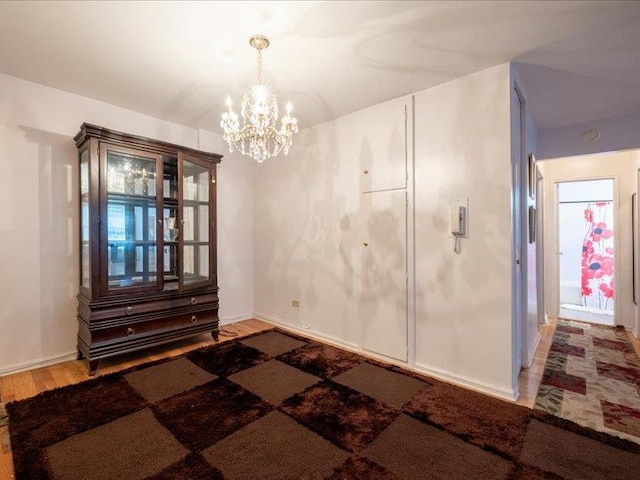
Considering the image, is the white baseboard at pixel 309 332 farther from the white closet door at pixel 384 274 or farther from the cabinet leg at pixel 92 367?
the cabinet leg at pixel 92 367

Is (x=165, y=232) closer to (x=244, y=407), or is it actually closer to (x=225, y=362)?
(x=225, y=362)

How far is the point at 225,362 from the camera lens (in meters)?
2.97

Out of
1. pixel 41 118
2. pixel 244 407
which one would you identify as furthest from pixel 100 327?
pixel 41 118

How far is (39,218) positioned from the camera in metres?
2.85

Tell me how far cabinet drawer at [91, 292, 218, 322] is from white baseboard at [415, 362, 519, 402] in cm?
241

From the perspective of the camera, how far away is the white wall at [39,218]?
2703 millimetres

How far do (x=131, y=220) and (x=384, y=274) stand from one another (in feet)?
8.64

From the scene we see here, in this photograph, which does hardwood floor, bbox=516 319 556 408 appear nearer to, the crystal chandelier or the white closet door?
the white closet door

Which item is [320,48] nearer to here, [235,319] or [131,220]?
[131,220]

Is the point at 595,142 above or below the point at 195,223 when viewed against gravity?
above

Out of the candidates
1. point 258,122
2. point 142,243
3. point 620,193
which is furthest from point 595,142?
point 142,243

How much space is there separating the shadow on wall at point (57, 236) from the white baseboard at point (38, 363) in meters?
0.05

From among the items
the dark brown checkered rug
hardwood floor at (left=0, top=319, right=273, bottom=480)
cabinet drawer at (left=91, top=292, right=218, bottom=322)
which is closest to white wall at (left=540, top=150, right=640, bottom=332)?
the dark brown checkered rug

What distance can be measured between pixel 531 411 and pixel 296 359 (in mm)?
1959
